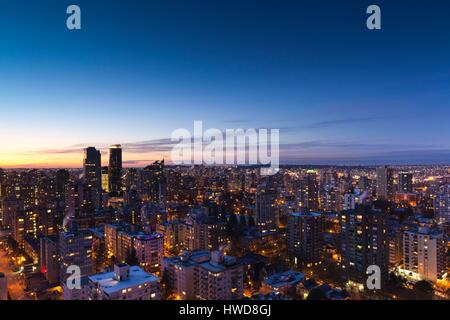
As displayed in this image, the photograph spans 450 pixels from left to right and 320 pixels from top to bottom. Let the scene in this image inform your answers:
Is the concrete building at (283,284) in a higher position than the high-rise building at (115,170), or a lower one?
lower

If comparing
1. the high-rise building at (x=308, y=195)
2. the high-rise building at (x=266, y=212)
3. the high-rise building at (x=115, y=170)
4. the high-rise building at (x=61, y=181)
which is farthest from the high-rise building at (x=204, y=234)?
the high-rise building at (x=115, y=170)

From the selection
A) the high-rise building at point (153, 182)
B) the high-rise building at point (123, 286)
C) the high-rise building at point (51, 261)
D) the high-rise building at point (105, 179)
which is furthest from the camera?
the high-rise building at point (105, 179)

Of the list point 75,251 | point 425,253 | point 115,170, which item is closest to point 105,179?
point 115,170

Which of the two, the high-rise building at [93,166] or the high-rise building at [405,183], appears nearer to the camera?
the high-rise building at [405,183]

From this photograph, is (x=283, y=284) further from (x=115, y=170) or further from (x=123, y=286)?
(x=115, y=170)

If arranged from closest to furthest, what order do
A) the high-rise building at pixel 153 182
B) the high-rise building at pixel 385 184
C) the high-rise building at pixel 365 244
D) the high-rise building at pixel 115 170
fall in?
the high-rise building at pixel 365 244 → the high-rise building at pixel 385 184 → the high-rise building at pixel 153 182 → the high-rise building at pixel 115 170

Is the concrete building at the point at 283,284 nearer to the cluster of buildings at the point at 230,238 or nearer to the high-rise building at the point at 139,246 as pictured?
the cluster of buildings at the point at 230,238
